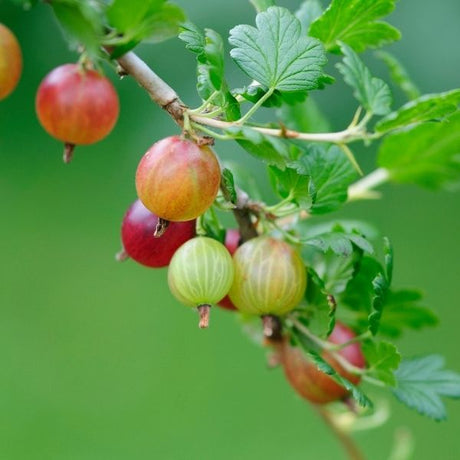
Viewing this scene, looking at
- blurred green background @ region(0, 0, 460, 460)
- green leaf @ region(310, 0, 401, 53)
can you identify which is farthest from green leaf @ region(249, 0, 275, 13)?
blurred green background @ region(0, 0, 460, 460)

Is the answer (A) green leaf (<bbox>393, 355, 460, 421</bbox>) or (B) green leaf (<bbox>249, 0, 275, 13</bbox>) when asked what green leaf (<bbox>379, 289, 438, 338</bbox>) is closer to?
(A) green leaf (<bbox>393, 355, 460, 421</bbox>)

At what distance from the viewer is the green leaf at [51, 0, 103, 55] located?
0.60 metres

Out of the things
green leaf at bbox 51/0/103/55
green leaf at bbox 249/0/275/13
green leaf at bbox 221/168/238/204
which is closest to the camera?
green leaf at bbox 51/0/103/55

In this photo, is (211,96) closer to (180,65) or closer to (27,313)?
(27,313)

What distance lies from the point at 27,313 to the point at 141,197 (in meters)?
2.07

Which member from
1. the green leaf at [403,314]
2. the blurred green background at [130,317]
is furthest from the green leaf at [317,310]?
the blurred green background at [130,317]

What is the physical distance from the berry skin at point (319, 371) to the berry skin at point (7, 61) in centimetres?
38

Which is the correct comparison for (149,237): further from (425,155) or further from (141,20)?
(425,155)

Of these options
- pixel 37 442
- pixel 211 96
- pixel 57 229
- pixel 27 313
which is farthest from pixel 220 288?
pixel 57 229

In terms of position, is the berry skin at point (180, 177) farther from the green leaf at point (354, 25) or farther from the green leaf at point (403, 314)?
the green leaf at point (403, 314)

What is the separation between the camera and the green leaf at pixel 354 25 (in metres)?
0.77

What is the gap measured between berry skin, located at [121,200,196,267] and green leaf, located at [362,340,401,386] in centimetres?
21

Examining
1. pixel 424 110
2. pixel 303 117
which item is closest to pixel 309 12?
pixel 303 117

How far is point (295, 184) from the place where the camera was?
76cm
